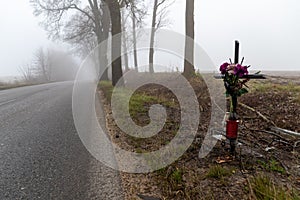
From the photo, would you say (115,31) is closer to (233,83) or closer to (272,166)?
(233,83)

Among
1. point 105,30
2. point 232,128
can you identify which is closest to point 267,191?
point 232,128

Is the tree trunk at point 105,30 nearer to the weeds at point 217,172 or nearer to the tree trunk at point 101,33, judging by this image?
the tree trunk at point 101,33

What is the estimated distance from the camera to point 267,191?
222 centimetres

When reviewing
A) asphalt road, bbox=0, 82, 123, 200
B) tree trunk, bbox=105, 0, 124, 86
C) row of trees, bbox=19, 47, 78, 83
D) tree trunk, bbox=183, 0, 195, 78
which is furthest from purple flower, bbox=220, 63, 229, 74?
row of trees, bbox=19, 47, 78, 83

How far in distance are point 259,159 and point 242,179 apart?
714 mm

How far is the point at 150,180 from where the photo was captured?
3.00 meters

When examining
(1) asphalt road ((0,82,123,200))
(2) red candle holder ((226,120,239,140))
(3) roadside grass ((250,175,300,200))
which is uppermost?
(2) red candle holder ((226,120,239,140))

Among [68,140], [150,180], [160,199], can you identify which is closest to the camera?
[160,199]

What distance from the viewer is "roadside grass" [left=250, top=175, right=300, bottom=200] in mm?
2086

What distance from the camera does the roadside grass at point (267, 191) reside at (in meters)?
2.09

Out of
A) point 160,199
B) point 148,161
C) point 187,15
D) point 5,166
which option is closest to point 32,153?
point 5,166

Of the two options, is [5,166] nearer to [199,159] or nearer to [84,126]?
[84,126]

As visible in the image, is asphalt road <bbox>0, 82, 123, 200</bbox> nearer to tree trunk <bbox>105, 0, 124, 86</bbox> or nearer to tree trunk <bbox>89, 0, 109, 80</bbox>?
tree trunk <bbox>105, 0, 124, 86</bbox>

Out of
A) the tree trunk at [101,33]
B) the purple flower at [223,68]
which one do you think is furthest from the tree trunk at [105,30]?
the purple flower at [223,68]
